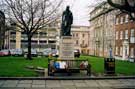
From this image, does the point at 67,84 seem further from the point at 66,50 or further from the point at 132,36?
the point at 132,36

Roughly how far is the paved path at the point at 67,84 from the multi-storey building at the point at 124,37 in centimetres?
3271

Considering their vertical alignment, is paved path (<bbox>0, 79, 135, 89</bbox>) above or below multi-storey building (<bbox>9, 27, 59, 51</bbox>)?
below

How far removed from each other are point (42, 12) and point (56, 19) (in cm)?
263

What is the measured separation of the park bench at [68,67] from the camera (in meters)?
17.6

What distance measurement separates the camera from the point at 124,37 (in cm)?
5200

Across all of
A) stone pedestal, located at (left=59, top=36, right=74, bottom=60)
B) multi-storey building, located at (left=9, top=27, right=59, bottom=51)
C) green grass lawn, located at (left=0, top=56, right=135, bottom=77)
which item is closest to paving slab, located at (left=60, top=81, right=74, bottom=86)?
green grass lawn, located at (left=0, top=56, right=135, bottom=77)

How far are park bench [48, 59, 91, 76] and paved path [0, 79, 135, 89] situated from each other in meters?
1.75

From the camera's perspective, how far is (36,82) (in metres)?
15.5

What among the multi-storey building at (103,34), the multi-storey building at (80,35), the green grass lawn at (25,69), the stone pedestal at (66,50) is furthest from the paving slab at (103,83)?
the multi-storey building at (80,35)

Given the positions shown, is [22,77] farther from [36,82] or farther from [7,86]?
[7,86]

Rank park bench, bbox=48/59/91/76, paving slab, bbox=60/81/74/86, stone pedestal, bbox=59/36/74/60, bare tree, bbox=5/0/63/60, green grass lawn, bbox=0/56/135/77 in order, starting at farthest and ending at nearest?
bare tree, bbox=5/0/63/60
stone pedestal, bbox=59/36/74/60
green grass lawn, bbox=0/56/135/77
park bench, bbox=48/59/91/76
paving slab, bbox=60/81/74/86

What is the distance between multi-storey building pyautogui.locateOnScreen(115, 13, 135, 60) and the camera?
159ft

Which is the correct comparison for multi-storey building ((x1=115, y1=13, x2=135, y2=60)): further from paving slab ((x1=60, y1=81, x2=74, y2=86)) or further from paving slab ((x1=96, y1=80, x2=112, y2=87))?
paving slab ((x1=60, y1=81, x2=74, y2=86))

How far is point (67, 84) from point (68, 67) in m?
3.05
